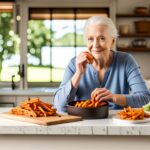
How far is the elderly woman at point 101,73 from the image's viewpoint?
2.21m

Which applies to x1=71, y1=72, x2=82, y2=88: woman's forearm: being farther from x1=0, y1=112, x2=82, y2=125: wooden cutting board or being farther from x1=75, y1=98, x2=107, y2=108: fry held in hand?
x1=0, y1=112, x2=82, y2=125: wooden cutting board

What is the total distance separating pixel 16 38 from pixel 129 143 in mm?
3907

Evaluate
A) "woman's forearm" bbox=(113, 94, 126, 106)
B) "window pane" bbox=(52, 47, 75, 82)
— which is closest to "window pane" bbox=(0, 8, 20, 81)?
"window pane" bbox=(52, 47, 75, 82)

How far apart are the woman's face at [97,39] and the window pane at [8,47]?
10.5 feet

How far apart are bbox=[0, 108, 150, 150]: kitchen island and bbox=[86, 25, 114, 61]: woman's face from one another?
2.17ft

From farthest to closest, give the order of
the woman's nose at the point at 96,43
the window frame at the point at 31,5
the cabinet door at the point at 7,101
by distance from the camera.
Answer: the window frame at the point at 31,5
the cabinet door at the point at 7,101
the woman's nose at the point at 96,43

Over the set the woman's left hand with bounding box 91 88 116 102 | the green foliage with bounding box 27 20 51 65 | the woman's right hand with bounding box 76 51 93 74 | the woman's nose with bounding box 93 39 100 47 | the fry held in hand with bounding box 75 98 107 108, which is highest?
the green foliage with bounding box 27 20 51 65

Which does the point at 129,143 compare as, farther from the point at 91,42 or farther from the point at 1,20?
the point at 1,20

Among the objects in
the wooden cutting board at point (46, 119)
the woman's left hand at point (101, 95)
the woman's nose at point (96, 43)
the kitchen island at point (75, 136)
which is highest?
the woman's nose at point (96, 43)

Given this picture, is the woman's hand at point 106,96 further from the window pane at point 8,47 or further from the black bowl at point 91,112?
the window pane at point 8,47

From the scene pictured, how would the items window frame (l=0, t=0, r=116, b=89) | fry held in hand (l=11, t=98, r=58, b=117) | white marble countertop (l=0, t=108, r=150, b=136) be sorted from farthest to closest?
1. window frame (l=0, t=0, r=116, b=89)
2. fry held in hand (l=11, t=98, r=58, b=117)
3. white marble countertop (l=0, t=108, r=150, b=136)

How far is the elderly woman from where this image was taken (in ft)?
7.25

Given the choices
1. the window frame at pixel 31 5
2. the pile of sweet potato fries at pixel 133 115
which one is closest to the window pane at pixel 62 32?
the window frame at pixel 31 5

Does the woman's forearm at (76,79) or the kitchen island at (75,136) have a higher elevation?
the woman's forearm at (76,79)
